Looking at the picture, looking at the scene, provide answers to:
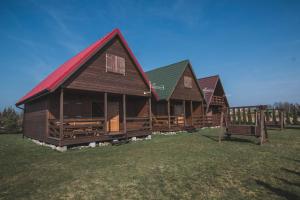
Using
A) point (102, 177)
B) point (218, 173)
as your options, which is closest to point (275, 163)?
point (218, 173)

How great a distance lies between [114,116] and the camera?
1550 centimetres

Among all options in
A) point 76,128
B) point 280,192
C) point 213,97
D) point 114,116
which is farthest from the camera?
point 213,97

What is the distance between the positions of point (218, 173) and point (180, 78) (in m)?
15.3

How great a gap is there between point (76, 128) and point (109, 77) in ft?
12.1

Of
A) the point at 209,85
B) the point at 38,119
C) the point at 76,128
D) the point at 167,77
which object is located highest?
the point at 167,77

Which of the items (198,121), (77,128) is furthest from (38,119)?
(198,121)

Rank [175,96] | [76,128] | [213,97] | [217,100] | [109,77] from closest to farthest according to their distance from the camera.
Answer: [76,128] → [109,77] → [175,96] → [213,97] → [217,100]

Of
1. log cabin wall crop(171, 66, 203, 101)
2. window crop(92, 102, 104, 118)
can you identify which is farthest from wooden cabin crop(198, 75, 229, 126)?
window crop(92, 102, 104, 118)

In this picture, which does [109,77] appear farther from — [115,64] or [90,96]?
[90,96]

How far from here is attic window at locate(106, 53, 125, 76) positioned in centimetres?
1289

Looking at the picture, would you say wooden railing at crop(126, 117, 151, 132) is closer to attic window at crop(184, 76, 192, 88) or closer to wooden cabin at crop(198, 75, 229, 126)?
attic window at crop(184, 76, 192, 88)

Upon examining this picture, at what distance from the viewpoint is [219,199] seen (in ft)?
13.3

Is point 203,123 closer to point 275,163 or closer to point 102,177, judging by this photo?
point 275,163

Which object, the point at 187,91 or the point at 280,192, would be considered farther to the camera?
the point at 187,91
